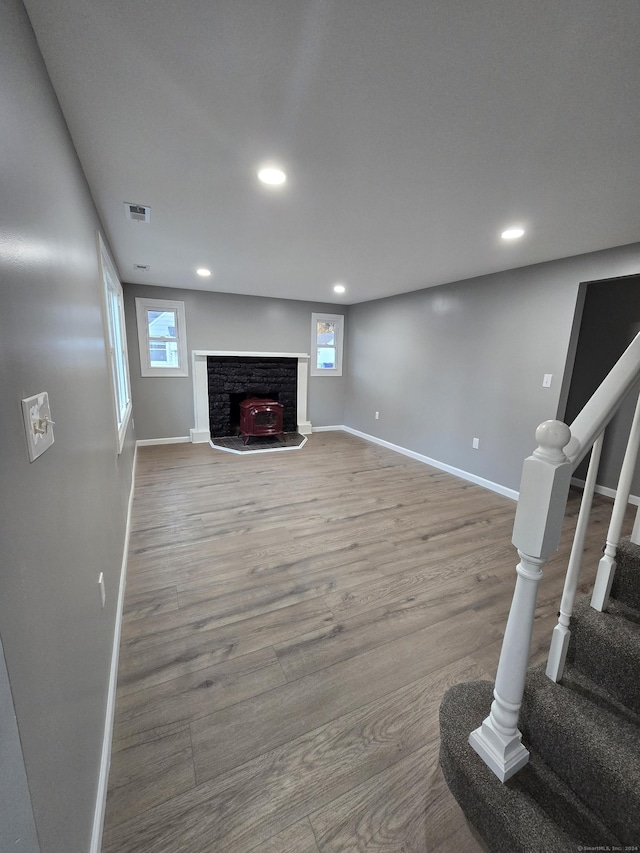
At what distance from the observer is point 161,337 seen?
5.02 metres

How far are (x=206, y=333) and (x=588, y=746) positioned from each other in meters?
5.44

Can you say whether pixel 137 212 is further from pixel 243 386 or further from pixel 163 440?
pixel 163 440

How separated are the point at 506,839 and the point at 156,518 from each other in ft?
9.32

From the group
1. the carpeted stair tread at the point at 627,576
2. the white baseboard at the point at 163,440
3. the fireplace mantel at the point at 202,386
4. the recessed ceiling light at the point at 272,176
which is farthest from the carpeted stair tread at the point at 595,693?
the white baseboard at the point at 163,440

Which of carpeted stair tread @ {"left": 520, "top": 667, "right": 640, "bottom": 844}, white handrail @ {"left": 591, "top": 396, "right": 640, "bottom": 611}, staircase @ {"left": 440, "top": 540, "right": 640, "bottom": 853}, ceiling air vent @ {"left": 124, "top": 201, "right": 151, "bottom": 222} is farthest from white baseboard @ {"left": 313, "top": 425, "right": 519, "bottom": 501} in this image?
ceiling air vent @ {"left": 124, "top": 201, "right": 151, "bottom": 222}

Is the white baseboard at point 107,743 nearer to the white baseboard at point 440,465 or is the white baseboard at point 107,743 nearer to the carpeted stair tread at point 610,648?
the carpeted stair tread at point 610,648

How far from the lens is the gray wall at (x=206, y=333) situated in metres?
4.93

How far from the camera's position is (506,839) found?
905mm

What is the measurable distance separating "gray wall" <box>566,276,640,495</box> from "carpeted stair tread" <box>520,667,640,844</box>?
11.0ft

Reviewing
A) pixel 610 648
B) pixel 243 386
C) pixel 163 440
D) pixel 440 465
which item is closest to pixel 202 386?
pixel 243 386

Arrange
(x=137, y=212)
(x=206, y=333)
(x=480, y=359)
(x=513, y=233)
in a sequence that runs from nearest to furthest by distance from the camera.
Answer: (x=137, y=212)
(x=513, y=233)
(x=480, y=359)
(x=206, y=333)

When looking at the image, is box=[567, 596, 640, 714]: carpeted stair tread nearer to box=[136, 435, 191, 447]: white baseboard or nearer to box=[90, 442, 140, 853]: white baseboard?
box=[90, 442, 140, 853]: white baseboard

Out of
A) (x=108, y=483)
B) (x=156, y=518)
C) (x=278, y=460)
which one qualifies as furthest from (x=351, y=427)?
(x=108, y=483)

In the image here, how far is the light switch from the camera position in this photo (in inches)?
28.4
